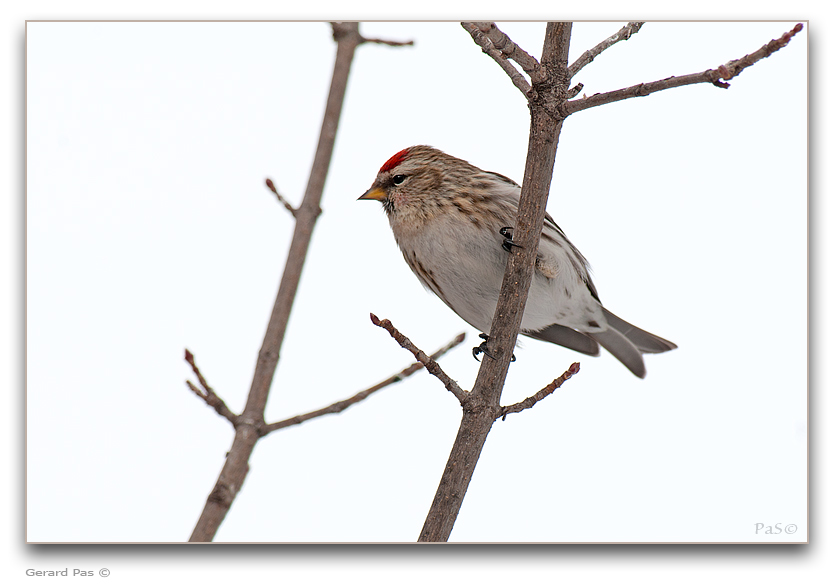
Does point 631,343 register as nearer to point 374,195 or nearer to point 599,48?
point 374,195

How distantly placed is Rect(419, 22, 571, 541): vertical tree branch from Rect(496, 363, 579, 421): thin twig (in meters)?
0.03

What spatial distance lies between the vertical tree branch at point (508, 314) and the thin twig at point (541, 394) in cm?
3

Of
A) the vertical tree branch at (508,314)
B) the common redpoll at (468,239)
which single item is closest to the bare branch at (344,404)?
the vertical tree branch at (508,314)

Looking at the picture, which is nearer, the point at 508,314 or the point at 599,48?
the point at 599,48

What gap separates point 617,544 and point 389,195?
167cm

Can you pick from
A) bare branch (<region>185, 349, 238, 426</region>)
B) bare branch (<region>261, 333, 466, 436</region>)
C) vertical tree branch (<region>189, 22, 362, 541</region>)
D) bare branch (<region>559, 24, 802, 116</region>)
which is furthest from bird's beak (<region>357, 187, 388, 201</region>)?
bare branch (<region>559, 24, 802, 116</region>)

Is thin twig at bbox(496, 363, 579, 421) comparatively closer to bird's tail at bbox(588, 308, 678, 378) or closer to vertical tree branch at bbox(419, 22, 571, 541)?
vertical tree branch at bbox(419, 22, 571, 541)

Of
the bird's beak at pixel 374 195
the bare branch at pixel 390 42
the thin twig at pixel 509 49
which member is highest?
the bare branch at pixel 390 42

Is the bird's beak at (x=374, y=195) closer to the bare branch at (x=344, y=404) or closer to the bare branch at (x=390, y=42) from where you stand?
the bare branch at (x=390, y=42)

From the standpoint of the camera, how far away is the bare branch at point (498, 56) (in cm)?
222

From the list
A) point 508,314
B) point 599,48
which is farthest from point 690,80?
point 508,314

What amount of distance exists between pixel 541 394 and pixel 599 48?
1057 millimetres

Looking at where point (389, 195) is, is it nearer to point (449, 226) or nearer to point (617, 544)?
point (449, 226)

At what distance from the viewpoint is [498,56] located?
2229mm
